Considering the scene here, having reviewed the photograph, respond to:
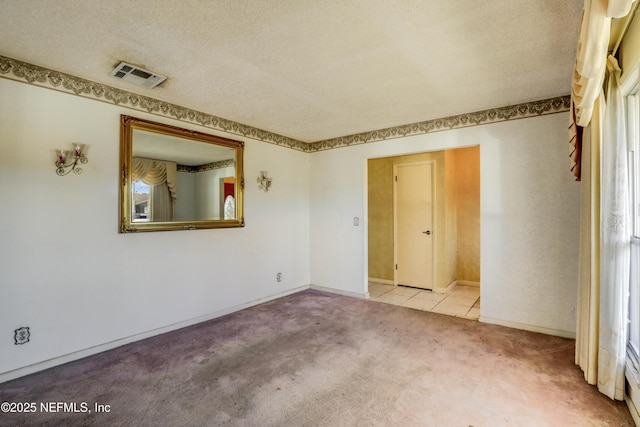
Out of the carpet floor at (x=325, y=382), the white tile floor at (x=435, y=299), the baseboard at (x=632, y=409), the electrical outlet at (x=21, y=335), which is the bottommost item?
the white tile floor at (x=435, y=299)

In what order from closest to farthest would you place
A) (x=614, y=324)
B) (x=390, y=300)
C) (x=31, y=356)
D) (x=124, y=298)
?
1. (x=614, y=324)
2. (x=31, y=356)
3. (x=124, y=298)
4. (x=390, y=300)

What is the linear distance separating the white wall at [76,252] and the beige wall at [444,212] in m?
3.05

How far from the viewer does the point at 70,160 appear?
8.42 ft

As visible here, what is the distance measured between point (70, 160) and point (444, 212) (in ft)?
16.4

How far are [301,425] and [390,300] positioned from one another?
2835 millimetres

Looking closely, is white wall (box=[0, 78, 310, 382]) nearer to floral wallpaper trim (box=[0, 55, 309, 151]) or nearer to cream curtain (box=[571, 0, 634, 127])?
floral wallpaper trim (box=[0, 55, 309, 151])

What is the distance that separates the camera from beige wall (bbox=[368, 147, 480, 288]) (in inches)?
193

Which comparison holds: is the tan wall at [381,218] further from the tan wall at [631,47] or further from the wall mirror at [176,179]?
the tan wall at [631,47]

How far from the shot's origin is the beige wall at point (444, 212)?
4906 mm

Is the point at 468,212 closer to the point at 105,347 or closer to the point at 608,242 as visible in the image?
the point at 608,242

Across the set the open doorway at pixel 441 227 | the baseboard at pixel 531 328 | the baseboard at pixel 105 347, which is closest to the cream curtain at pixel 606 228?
the baseboard at pixel 531 328

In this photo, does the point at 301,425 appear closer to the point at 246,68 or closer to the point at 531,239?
the point at 246,68

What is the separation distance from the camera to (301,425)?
1782 millimetres

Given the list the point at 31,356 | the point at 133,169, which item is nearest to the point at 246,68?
the point at 133,169
